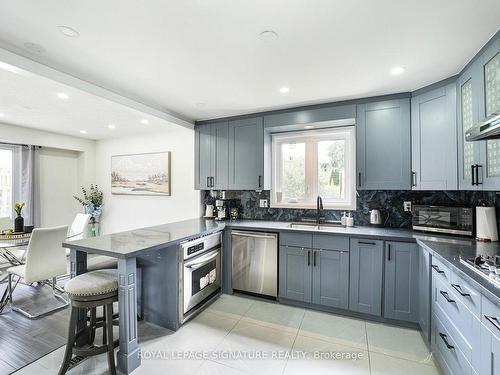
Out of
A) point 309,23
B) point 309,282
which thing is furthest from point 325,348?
point 309,23

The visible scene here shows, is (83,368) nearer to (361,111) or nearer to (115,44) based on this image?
(115,44)

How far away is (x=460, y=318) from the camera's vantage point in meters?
1.47

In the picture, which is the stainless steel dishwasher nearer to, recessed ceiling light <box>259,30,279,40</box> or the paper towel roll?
the paper towel roll

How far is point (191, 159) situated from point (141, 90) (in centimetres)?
149

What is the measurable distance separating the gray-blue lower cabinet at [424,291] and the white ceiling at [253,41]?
1683 mm

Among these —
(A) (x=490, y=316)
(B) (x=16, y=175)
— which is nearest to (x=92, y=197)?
(B) (x=16, y=175)

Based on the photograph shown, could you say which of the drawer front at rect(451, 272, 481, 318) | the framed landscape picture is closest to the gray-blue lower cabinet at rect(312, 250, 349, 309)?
the drawer front at rect(451, 272, 481, 318)

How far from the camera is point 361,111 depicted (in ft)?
9.30

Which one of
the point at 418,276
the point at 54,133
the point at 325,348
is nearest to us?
the point at 325,348

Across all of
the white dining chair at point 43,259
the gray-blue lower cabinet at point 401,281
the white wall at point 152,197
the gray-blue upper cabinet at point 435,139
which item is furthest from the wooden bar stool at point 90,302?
the gray-blue upper cabinet at point 435,139

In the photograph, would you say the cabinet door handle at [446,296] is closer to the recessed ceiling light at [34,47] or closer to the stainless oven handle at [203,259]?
the stainless oven handle at [203,259]

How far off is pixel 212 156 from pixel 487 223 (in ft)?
10.5

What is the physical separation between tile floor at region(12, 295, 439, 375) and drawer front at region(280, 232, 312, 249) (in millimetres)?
764

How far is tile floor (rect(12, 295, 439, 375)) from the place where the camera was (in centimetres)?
190
